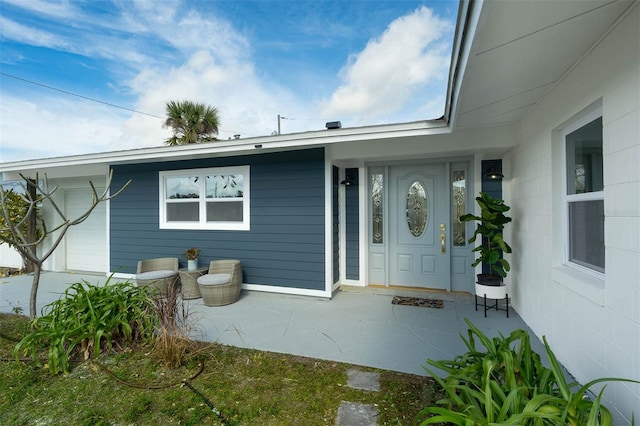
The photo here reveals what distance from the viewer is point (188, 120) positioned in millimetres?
11258

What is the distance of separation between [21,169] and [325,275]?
719cm

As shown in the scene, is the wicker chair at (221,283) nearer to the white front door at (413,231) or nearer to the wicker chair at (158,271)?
the wicker chair at (158,271)

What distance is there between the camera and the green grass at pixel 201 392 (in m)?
1.93

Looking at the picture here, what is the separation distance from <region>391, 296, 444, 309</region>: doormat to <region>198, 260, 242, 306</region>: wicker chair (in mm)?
2433

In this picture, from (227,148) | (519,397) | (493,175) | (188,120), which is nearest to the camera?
(519,397)

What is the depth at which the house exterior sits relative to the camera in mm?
1719

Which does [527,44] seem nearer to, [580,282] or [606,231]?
[606,231]

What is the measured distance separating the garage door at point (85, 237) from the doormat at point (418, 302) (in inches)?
260

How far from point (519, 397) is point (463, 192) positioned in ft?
12.0

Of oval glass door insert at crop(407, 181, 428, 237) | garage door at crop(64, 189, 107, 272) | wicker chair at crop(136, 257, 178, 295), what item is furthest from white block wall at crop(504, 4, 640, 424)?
garage door at crop(64, 189, 107, 272)

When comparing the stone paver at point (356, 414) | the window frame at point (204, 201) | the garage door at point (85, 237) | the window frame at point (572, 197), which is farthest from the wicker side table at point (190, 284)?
the window frame at point (572, 197)

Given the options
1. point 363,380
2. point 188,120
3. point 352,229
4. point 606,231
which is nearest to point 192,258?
point 352,229

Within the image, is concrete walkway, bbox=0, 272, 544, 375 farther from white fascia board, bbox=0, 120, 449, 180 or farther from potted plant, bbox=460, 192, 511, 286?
white fascia board, bbox=0, 120, 449, 180

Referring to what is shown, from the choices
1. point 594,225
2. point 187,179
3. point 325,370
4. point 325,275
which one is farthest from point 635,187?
point 187,179
